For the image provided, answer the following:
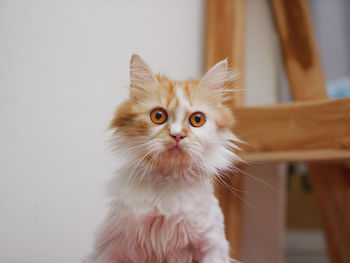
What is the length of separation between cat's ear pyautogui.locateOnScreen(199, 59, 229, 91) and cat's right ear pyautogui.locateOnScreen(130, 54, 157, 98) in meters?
0.10

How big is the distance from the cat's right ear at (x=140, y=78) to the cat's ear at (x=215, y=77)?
0.10 m

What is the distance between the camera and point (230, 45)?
122 cm

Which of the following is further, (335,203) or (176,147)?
(335,203)

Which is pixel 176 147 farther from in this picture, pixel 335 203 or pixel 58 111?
pixel 335 203

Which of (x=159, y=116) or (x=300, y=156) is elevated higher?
(x=159, y=116)

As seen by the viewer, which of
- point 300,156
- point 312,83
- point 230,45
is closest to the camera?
point 300,156

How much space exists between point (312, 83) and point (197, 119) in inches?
35.0

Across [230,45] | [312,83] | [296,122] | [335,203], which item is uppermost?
[230,45]

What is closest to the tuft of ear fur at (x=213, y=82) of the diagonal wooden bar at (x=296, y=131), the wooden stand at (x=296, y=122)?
the wooden stand at (x=296, y=122)

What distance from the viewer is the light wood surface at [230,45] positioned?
121 centimetres

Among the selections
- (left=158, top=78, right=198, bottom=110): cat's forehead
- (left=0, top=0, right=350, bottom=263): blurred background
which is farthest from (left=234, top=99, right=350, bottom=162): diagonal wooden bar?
(left=158, top=78, right=198, bottom=110): cat's forehead

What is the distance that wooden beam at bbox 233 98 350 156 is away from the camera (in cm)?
102

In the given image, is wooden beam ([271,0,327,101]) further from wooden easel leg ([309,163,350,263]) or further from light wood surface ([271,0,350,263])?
wooden easel leg ([309,163,350,263])

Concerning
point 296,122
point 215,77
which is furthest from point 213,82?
point 296,122
